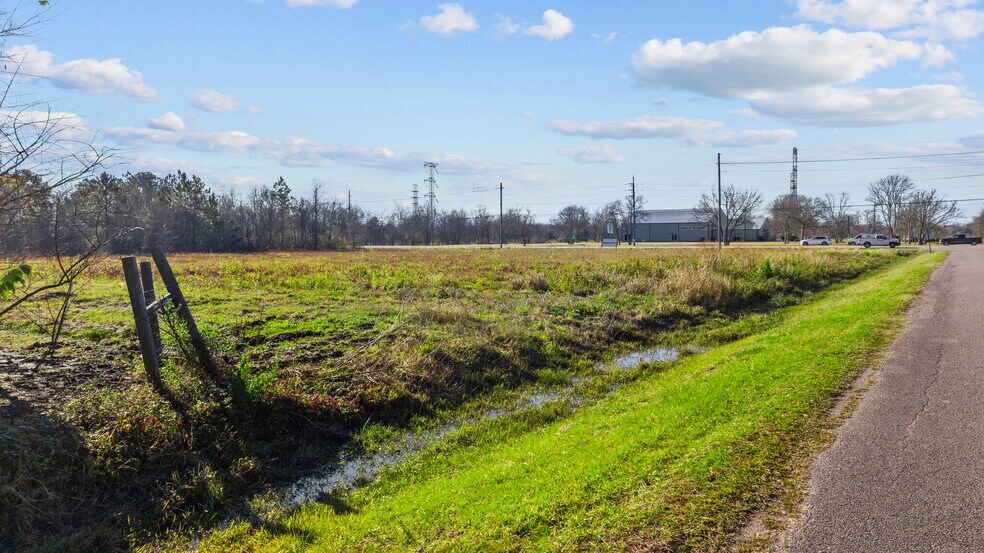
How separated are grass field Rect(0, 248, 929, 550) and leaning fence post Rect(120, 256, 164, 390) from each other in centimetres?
25

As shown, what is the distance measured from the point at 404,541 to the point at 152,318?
202 inches

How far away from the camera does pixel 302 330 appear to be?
11.8 meters

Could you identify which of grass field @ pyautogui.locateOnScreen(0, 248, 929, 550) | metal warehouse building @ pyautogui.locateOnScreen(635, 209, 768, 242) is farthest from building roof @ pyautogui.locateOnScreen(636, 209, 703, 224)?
grass field @ pyautogui.locateOnScreen(0, 248, 929, 550)

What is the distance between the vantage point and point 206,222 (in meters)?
62.8

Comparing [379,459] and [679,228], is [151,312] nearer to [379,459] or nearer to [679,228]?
[379,459]

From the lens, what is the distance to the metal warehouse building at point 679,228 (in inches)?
4225

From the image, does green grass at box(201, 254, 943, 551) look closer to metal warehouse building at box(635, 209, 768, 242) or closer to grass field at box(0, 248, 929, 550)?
grass field at box(0, 248, 929, 550)

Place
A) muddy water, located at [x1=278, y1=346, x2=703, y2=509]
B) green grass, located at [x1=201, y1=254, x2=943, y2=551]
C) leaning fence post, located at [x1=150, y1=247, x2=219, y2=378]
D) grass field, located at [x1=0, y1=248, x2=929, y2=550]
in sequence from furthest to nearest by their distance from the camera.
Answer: leaning fence post, located at [x1=150, y1=247, x2=219, y2=378] < muddy water, located at [x1=278, y1=346, x2=703, y2=509] < grass field, located at [x1=0, y1=248, x2=929, y2=550] < green grass, located at [x1=201, y1=254, x2=943, y2=551]

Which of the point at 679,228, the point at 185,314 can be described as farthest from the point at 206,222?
the point at 679,228

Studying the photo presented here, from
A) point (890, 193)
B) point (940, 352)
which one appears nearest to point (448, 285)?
point (940, 352)

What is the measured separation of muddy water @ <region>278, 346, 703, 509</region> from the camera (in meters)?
6.52

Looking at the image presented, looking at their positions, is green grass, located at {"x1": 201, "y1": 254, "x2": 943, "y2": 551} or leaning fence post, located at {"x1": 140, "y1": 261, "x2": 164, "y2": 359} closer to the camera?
green grass, located at {"x1": 201, "y1": 254, "x2": 943, "y2": 551}

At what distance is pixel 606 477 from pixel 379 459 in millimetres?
3359

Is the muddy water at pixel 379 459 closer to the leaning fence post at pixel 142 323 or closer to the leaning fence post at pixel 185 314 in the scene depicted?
the leaning fence post at pixel 185 314
